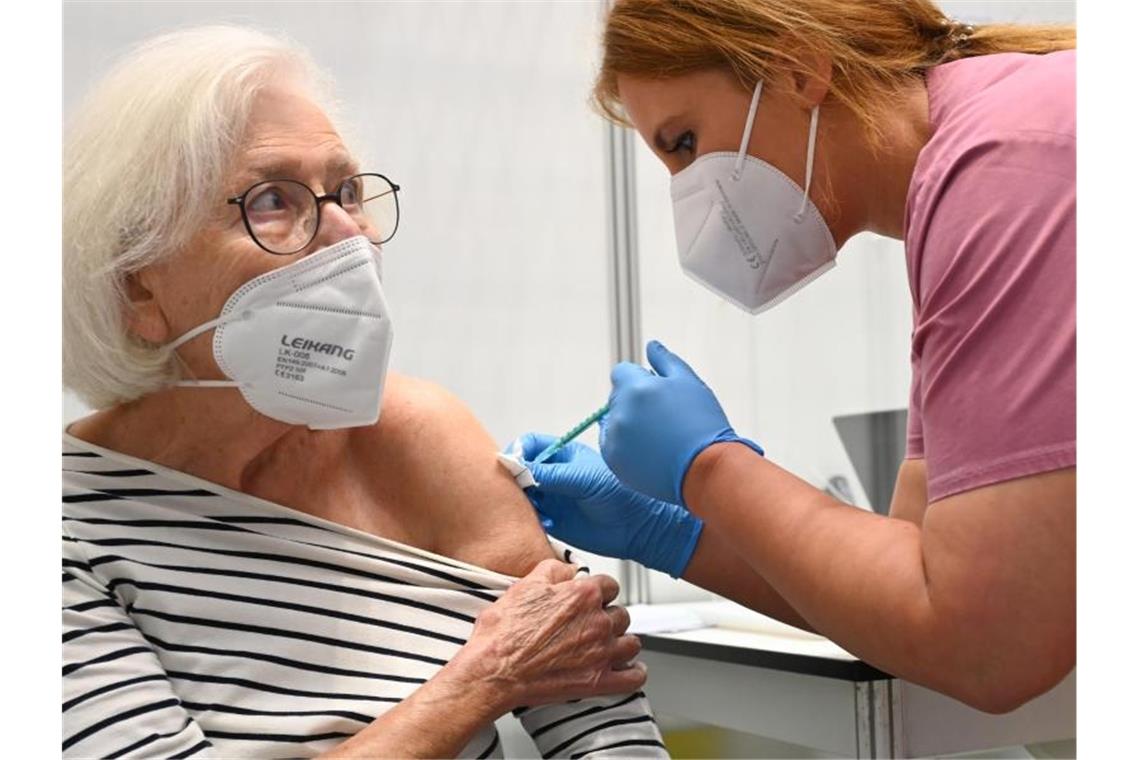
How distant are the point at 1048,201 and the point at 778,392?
80.2 inches

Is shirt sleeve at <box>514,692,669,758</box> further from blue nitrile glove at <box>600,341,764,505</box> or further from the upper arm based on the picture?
the upper arm

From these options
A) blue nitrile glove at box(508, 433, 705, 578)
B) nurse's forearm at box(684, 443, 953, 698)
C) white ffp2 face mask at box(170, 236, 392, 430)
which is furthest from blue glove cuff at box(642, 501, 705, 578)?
white ffp2 face mask at box(170, 236, 392, 430)

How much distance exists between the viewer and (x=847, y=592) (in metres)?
1.21

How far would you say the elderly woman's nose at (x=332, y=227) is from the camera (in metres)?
1.44

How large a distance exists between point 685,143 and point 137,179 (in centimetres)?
64

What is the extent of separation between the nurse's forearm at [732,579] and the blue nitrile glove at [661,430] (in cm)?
26

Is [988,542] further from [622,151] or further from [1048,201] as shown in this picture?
[622,151]

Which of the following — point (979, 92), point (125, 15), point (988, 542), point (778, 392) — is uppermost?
point (125, 15)

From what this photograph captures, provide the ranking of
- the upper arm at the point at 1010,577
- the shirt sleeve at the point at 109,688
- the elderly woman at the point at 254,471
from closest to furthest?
the upper arm at the point at 1010,577 < the shirt sleeve at the point at 109,688 < the elderly woman at the point at 254,471

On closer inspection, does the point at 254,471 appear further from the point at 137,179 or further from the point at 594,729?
the point at 594,729

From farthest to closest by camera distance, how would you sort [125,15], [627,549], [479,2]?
[479,2]
[125,15]
[627,549]

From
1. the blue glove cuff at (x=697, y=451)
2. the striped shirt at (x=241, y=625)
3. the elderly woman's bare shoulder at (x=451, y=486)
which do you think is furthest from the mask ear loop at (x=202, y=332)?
the blue glove cuff at (x=697, y=451)

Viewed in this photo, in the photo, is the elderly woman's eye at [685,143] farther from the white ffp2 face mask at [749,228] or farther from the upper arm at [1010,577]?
the upper arm at [1010,577]
